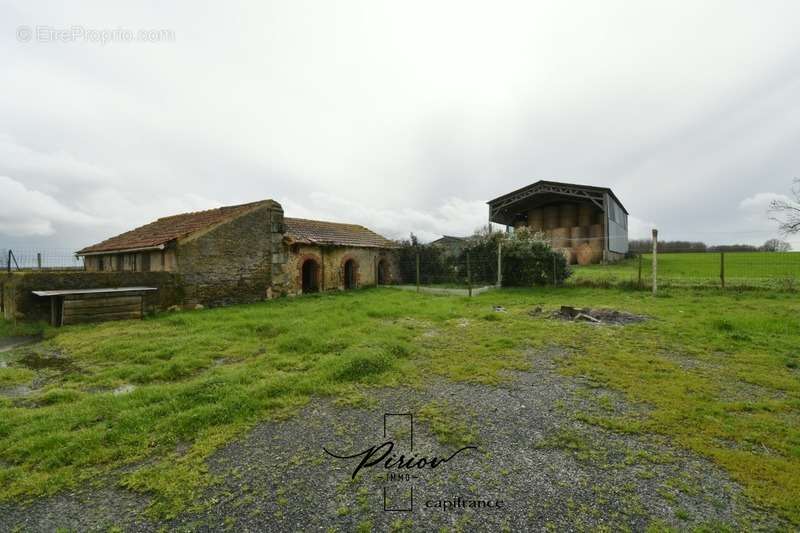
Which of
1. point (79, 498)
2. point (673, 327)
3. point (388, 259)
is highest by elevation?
point (388, 259)

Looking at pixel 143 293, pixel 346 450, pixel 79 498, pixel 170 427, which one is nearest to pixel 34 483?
pixel 79 498

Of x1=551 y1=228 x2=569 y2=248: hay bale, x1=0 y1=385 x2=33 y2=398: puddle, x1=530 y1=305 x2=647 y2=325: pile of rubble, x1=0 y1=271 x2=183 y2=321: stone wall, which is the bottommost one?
x1=0 y1=385 x2=33 y2=398: puddle

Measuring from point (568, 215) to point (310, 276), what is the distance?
2435 centimetres

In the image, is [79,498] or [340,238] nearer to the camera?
[79,498]

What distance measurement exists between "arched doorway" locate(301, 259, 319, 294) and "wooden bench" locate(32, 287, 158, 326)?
7.61 meters

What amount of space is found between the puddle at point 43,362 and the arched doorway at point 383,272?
54.7 feet

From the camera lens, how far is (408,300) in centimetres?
1442

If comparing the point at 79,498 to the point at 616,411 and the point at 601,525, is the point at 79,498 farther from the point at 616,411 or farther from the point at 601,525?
the point at 616,411

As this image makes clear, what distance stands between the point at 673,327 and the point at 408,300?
858cm

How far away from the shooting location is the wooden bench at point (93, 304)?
1029 centimetres

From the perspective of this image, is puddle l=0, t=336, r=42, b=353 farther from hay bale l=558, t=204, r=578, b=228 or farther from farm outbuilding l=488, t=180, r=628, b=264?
hay bale l=558, t=204, r=578, b=228

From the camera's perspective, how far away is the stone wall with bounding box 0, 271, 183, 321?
10289mm

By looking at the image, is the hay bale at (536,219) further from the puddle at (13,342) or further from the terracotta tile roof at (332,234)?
the puddle at (13,342)

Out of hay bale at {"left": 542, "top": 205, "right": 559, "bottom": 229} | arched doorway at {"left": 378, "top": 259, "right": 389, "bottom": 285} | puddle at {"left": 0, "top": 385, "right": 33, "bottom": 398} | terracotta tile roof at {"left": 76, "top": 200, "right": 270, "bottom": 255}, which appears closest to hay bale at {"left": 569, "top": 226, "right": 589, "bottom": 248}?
hay bale at {"left": 542, "top": 205, "right": 559, "bottom": 229}
